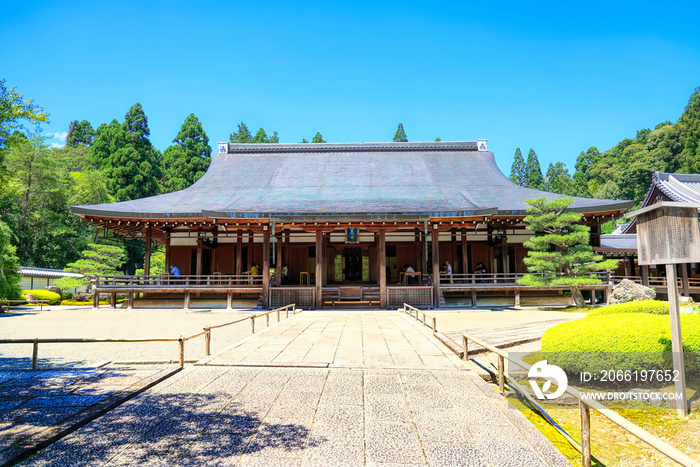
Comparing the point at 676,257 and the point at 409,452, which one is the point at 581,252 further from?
the point at 409,452

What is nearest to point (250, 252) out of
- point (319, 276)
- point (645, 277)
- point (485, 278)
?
point (319, 276)

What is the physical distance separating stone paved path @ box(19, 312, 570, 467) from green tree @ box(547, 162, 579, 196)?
52.1 metres

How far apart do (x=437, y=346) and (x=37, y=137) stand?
3285 cm

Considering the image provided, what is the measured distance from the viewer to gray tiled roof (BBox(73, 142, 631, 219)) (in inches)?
600

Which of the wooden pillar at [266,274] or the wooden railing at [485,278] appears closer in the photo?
the wooden pillar at [266,274]

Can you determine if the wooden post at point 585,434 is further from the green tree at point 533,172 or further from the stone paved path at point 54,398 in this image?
Result: the green tree at point 533,172

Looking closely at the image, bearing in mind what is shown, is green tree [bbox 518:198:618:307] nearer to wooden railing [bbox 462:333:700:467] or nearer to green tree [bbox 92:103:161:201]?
wooden railing [bbox 462:333:700:467]

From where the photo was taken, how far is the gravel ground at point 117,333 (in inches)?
267

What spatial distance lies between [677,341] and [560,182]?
2545 inches

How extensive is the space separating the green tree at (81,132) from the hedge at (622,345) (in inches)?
2427

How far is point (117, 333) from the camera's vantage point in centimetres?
984

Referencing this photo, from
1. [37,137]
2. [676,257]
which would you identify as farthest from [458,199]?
[37,137]

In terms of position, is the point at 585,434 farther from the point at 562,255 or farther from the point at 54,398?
the point at 562,255

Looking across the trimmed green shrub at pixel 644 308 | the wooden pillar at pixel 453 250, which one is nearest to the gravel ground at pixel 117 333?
the trimmed green shrub at pixel 644 308
